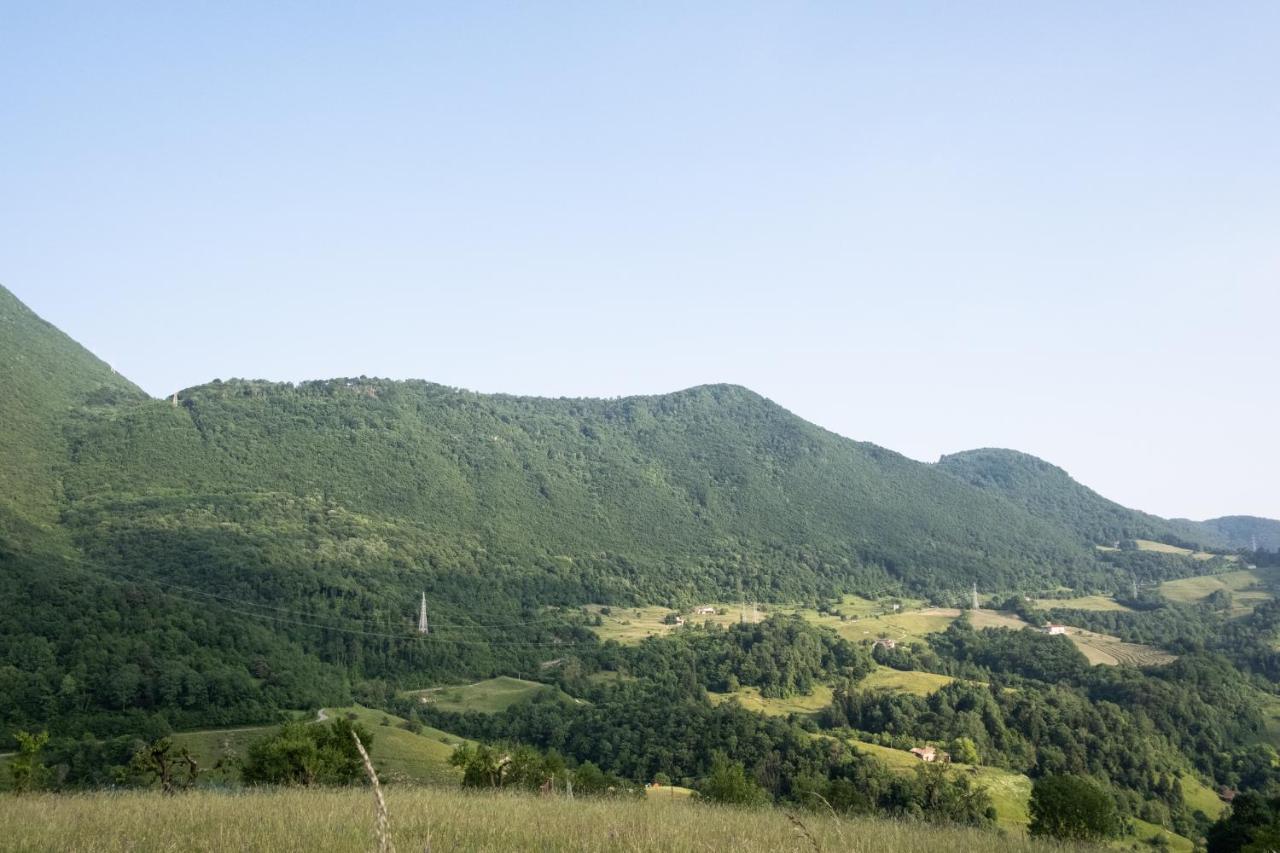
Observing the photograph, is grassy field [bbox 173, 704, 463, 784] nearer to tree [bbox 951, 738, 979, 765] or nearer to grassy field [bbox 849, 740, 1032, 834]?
grassy field [bbox 849, 740, 1032, 834]

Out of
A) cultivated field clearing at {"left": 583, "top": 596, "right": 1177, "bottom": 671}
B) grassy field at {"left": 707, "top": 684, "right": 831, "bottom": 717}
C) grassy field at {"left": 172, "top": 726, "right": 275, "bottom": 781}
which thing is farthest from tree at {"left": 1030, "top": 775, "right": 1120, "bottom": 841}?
cultivated field clearing at {"left": 583, "top": 596, "right": 1177, "bottom": 671}

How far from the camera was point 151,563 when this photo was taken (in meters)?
101

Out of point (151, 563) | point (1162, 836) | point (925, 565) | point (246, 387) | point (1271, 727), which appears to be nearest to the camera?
point (1162, 836)

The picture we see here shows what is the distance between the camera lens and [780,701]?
93875mm

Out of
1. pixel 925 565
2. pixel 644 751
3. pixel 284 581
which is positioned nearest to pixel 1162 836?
pixel 644 751

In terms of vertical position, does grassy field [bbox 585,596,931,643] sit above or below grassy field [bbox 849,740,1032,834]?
above

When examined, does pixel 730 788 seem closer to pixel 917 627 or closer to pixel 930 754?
pixel 930 754

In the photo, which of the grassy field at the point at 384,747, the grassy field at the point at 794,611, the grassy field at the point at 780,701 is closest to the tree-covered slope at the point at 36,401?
the grassy field at the point at 384,747

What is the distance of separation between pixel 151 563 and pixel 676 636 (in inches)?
2706

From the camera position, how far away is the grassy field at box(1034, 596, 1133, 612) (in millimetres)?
156625

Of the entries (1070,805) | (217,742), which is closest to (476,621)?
(217,742)

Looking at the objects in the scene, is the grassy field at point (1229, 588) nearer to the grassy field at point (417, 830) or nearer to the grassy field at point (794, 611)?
the grassy field at point (794, 611)

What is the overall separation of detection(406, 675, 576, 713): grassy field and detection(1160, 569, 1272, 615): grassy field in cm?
12762

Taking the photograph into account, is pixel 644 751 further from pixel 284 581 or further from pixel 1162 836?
pixel 284 581
